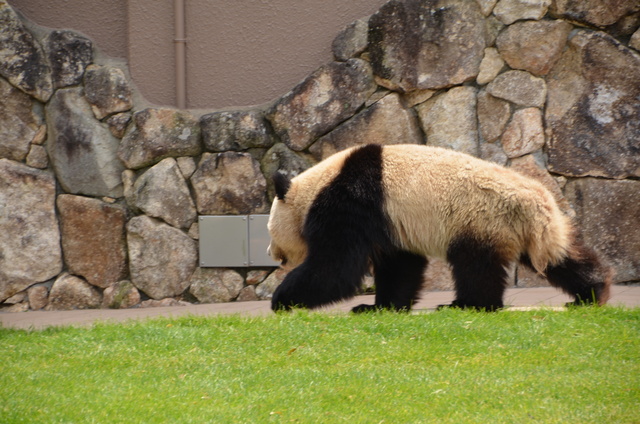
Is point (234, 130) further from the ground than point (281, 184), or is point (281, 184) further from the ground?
point (234, 130)

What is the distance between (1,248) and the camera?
324 inches

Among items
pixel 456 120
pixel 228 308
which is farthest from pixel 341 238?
pixel 456 120

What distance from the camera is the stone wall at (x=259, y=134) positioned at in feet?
26.0

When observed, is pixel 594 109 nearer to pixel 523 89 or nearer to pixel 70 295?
pixel 523 89

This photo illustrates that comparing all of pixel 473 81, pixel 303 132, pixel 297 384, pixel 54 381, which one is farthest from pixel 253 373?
pixel 473 81

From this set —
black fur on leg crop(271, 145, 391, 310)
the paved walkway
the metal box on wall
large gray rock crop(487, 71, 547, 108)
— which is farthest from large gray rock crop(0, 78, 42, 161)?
large gray rock crop(487, 71, 547, 108)

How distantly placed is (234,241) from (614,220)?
12.2 ft

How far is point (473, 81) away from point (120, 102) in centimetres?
357

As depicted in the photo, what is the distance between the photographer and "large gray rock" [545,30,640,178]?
782cm

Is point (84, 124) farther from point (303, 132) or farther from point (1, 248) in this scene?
point (303, 132)

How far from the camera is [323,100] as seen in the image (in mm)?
8180

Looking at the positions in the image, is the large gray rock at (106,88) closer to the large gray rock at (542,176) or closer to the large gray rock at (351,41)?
the large gray rock at (351,41)

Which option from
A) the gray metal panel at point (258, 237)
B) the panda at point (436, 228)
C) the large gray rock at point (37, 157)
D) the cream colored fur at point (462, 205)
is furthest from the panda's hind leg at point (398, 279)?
the large gray rock at point (37, 157)

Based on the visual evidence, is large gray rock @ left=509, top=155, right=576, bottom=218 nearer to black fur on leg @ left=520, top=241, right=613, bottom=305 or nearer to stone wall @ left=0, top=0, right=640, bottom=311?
stone wall @ left=0, top=0, right=640, bottom=311
